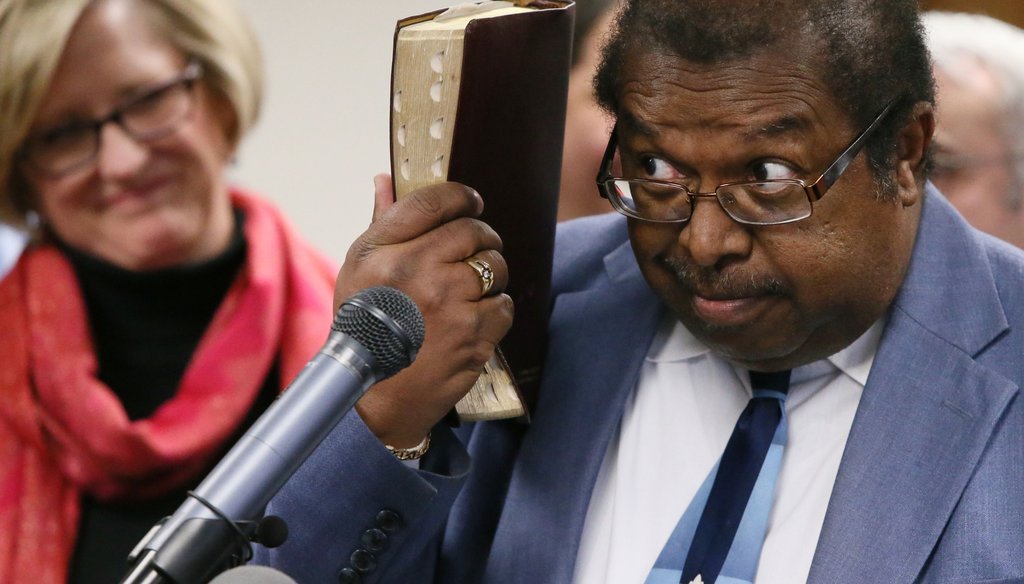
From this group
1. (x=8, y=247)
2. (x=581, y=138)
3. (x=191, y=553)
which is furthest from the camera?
(x=8, y=247)

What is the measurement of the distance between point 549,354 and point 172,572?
82 centimetres

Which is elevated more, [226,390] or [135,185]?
[135,185]

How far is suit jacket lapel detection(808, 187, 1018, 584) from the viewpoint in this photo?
54.7 inches

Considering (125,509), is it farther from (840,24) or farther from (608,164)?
(840,24)

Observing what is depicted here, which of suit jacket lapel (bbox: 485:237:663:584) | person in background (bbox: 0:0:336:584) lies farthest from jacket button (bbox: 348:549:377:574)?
person in background (bbox: 0:0:336:584)

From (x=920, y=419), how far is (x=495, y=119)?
0.59m

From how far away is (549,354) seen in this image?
68.3 inches

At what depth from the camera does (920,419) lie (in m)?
1.45

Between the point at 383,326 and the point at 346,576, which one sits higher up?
the point at 383,326

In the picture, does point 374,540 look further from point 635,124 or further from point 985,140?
point 985,140

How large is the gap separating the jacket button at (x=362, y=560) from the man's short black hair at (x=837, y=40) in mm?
663

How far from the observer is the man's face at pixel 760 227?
54.2 inches

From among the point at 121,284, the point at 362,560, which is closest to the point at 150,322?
the point at 121,284

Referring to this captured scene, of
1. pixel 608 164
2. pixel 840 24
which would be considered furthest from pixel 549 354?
pixel 840 24
